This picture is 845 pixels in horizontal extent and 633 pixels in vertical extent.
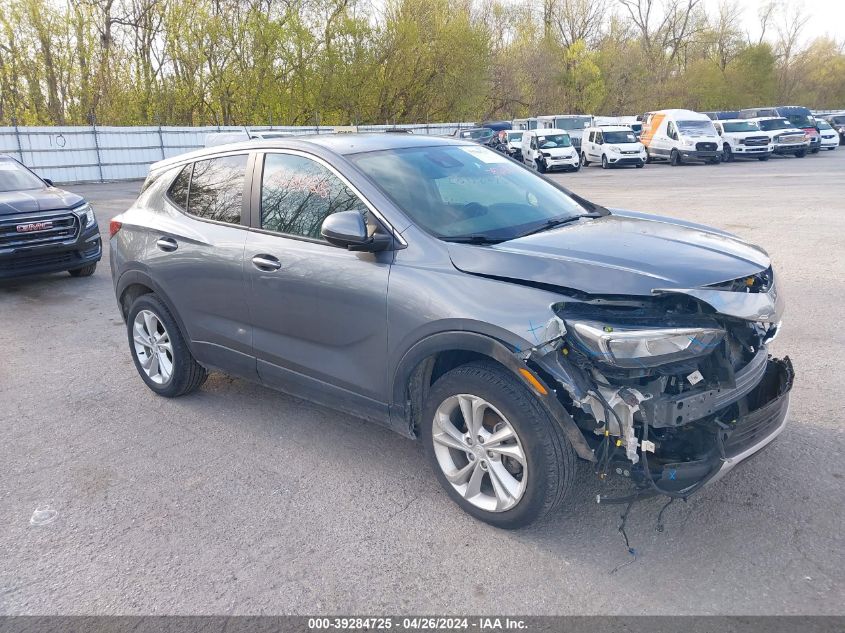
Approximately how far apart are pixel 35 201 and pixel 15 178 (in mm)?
1094

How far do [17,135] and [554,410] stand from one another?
26.9 m

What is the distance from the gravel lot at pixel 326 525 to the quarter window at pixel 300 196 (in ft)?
4.26

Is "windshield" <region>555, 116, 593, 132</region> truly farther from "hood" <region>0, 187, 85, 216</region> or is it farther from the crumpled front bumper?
the crumpled front bumper

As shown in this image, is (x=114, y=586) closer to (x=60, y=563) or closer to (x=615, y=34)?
(x=60, y=563)

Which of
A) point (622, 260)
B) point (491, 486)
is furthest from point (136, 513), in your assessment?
point (622, 260)

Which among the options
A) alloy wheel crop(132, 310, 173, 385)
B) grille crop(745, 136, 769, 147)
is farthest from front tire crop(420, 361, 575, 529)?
grille crop(745, 136, 769, 147)

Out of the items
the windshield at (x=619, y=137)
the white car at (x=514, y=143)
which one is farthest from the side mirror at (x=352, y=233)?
the windshield at (x=619, y=137)

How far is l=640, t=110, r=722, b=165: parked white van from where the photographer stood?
28609 mm

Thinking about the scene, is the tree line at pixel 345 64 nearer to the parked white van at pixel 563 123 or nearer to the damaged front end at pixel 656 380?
the parked white van at pixel 563 123

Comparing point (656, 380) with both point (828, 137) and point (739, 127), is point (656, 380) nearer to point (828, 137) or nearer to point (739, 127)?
point (739, 127)

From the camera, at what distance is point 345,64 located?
40.0 m

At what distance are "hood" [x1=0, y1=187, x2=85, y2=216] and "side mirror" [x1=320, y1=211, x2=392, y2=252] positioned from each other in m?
6.69

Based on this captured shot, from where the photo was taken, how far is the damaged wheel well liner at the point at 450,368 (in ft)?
9.57

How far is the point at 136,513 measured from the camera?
11.7 ft
